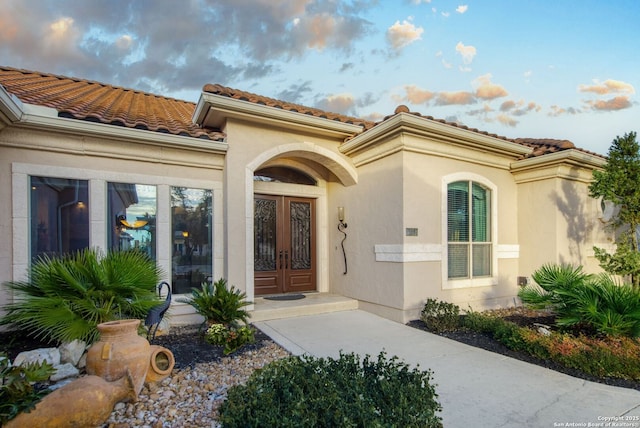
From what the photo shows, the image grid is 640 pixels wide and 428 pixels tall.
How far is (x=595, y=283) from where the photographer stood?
16.3ft

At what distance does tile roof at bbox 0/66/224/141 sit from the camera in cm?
578

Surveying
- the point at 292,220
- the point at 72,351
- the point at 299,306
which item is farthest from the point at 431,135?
the point at 72,351

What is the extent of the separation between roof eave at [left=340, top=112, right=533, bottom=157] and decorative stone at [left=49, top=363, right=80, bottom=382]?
6.03 metres

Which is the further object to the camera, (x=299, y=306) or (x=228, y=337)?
(x=299, y=306)

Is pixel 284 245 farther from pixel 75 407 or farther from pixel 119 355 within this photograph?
pixel 75 407

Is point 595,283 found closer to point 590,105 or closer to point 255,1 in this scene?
point 590,105

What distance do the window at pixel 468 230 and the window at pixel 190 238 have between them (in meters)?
5.17

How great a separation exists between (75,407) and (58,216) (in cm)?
404

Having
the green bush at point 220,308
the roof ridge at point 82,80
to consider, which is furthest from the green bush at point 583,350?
the roof ridge at point 82,80

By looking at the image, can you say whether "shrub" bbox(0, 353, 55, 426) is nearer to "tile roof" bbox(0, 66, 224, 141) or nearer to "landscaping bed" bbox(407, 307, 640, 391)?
"tile roof" bbox(0, 66, 224, 141)

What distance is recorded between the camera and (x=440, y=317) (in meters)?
5.90

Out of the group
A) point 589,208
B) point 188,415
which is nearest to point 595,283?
point 589,208

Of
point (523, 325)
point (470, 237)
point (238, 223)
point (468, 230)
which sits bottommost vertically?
point (523, 325)

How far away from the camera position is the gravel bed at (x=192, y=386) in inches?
116
